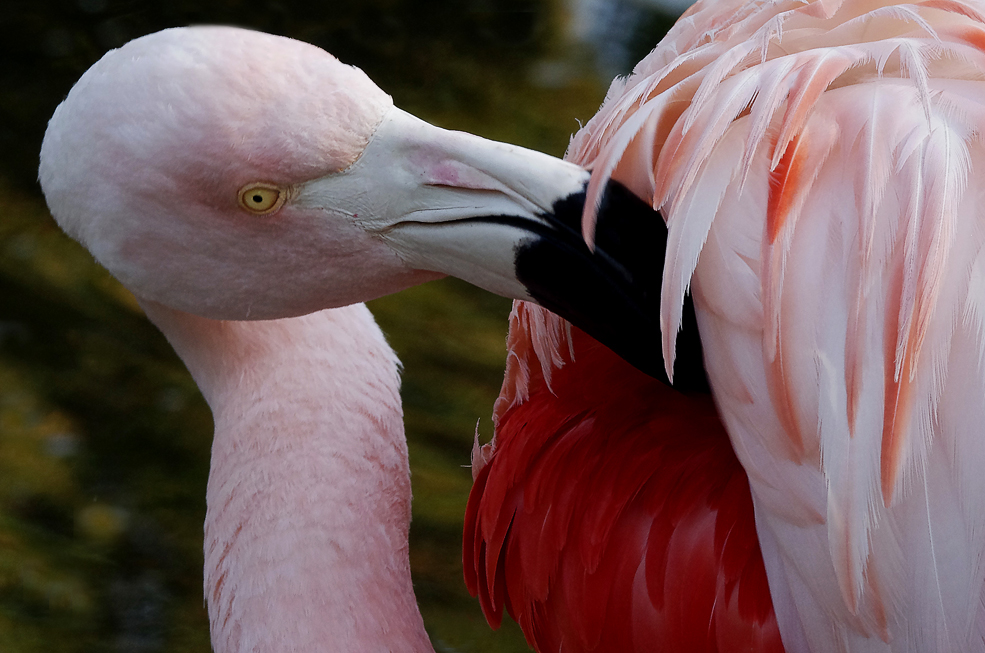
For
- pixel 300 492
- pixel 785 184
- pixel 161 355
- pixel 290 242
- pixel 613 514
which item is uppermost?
pixel 785 184

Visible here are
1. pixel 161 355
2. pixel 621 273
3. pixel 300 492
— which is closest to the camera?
pixel 621 273

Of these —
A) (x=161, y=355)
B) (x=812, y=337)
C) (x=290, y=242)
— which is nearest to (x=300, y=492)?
(x=290, y=242)

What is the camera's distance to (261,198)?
1304mm

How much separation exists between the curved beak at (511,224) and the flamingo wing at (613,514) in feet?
0.56

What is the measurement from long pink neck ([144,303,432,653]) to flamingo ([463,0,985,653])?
0.35 m

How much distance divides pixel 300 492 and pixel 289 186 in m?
0.45

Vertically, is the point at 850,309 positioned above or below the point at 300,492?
above

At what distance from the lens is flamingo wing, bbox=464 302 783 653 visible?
1267mm

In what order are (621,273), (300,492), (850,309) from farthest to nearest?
1. (300,492)
2. (621,273)
3. (850,309)

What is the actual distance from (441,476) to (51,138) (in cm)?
162

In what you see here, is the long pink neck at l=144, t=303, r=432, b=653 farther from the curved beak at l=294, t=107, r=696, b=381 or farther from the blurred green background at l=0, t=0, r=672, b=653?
the blurred green background at l=0, t=0, r=672, b=653

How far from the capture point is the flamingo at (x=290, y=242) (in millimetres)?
A: 1233

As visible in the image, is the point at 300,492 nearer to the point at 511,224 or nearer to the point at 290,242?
the point at 290,242

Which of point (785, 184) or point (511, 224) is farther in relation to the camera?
point (511, 224)
